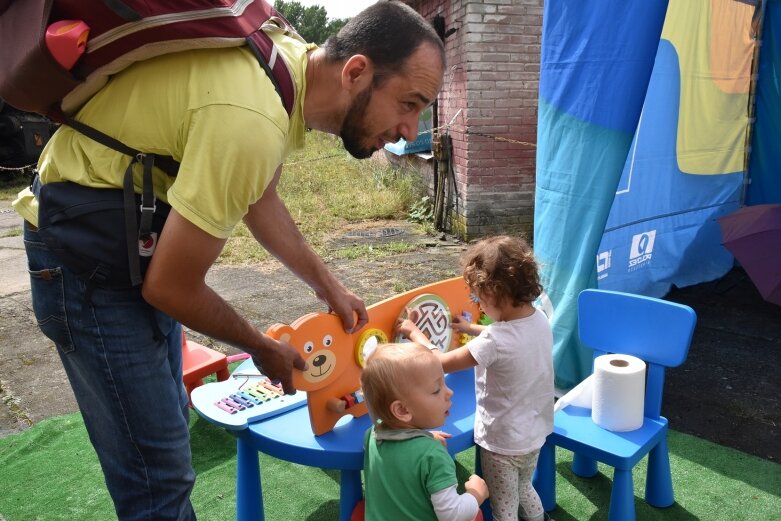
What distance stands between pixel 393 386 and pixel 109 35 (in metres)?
1.06

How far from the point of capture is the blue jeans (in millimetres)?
1422

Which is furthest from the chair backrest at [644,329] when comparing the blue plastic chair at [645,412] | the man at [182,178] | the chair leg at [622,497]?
the man at [182,178]

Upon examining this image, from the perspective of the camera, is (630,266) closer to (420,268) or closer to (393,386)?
(420,268)

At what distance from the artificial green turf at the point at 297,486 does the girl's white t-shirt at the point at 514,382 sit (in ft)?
1.97

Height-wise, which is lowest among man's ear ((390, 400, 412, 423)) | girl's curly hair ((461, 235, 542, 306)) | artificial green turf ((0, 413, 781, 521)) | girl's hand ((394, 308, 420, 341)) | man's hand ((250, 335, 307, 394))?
artificial green turf ((0, 413, 781, 521))

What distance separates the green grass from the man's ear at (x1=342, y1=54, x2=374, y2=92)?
5.01 meters

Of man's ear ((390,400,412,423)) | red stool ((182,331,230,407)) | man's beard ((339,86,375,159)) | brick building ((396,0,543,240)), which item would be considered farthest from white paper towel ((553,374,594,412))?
brick building ((396,0,543,240))

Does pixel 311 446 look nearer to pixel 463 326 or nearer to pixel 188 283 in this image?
pixel 463 326

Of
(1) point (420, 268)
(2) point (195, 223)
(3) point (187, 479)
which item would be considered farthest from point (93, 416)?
(1) point (420, 268)

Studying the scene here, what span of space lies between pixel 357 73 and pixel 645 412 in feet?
5.71

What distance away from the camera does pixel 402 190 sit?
868cm

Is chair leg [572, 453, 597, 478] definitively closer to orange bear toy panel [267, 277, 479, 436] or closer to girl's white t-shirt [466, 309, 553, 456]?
girl's white t-shirt [466, 309, 553, 456]

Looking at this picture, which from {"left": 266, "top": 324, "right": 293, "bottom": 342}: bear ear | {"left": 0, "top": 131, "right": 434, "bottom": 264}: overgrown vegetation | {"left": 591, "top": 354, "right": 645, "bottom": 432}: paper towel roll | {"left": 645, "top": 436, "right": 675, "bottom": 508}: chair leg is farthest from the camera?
{"left": 0, "top": 131, "right": 434, "bottom": 264}: overgrown vegetation

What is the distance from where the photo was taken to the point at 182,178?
124cm
